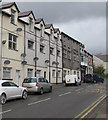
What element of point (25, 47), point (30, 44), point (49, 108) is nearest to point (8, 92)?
point (49, 108)

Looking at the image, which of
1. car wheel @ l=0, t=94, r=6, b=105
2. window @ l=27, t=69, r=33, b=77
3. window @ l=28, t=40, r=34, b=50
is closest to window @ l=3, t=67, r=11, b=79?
window @ l=27, t=69, r=33, b=77

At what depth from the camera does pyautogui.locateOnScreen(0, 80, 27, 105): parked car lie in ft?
41.2

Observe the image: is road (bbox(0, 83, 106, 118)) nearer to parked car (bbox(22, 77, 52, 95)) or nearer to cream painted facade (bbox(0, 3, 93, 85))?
parked car (bbox(22, 77, 52, 95))

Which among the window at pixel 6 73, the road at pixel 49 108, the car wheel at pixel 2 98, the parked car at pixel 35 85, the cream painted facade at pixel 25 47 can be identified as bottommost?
the road at pixel 49 108

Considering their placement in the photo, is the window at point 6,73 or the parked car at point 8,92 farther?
the window at point 6,73

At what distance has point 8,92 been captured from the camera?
13.2m

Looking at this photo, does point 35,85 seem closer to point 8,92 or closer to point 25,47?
point 8,92

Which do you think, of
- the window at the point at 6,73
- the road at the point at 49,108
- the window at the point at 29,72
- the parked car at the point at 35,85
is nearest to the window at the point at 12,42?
the window at the point at 6,73

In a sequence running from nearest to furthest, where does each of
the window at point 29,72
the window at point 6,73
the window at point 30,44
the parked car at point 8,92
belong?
1. the parked car at point 8,92
2. the window at point 6,73
3. the window at point 29,72
4. the window at point 30,44

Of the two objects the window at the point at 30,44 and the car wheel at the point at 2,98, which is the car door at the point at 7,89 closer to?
the car wheel at the point at 2,98

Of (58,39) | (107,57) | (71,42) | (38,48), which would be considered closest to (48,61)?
(38,48)

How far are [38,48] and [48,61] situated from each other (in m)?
3.09

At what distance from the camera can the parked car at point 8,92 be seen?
12.6m

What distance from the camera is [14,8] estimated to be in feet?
76.8
